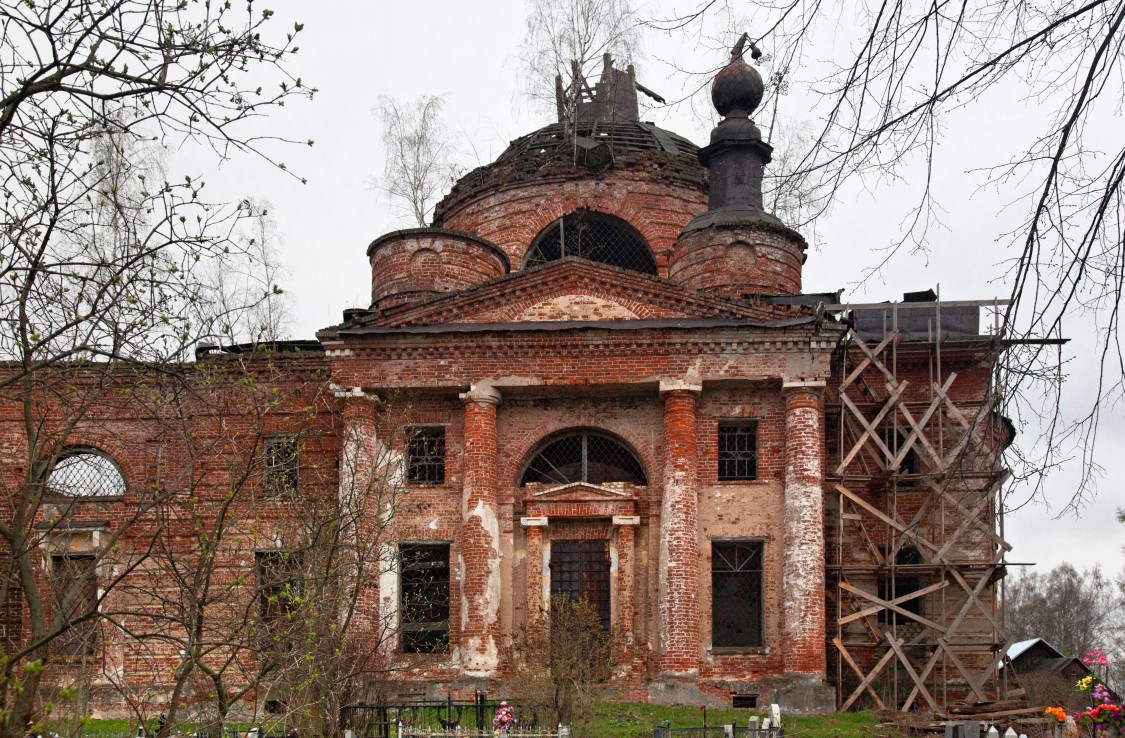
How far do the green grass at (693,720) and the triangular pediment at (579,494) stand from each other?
3.43m

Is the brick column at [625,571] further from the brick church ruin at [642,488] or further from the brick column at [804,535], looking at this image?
the brick column at [804,535]

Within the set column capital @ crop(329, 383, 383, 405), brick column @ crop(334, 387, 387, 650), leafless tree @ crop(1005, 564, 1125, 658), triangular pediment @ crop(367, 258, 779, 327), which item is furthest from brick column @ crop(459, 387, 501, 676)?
leafless tree @ crop(1005, 564, 1125, 658)

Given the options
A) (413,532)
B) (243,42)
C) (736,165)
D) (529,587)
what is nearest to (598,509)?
(529,587)

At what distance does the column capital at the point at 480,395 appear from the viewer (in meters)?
20.5

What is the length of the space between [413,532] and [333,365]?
3100mm

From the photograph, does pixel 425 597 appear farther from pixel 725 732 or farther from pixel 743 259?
pixel 743 259

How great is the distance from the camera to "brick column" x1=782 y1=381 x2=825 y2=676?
1936 cm

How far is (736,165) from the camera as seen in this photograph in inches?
996

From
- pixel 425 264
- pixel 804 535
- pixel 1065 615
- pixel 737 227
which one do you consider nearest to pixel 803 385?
pixel 804 535

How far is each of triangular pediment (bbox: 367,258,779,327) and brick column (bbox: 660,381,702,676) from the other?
140cm

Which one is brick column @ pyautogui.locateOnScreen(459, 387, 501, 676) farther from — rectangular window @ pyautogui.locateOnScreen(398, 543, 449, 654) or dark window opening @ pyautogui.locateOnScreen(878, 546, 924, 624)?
Result: dark window opening @ pyautogui.locateOnScreen(878, 546, 924, 624)

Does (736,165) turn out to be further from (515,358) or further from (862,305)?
(515,358)

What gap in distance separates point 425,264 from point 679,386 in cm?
663

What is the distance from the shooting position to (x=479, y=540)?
65.8ft
